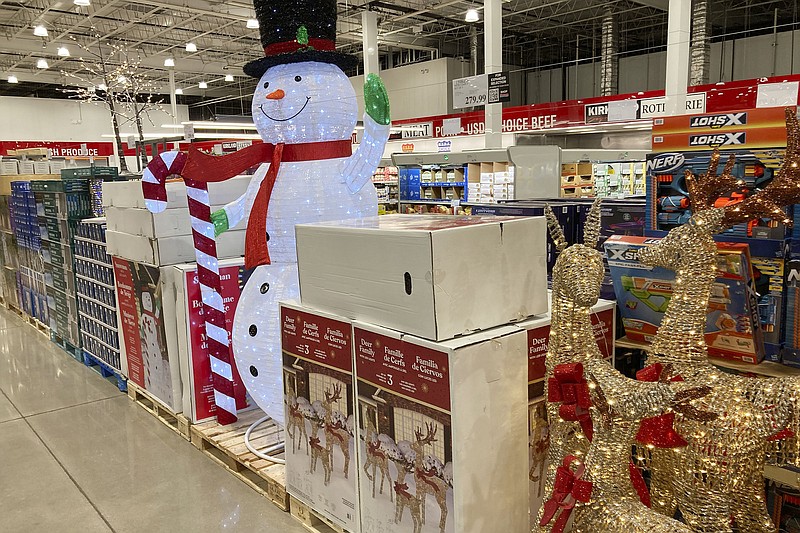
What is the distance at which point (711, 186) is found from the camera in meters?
1.81

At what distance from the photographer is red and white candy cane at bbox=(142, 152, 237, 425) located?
3697mm

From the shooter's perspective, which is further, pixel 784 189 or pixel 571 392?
pixel 571 392

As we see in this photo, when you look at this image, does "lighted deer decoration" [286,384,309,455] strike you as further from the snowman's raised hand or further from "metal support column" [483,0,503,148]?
"metal support column" [483,0,503,148]

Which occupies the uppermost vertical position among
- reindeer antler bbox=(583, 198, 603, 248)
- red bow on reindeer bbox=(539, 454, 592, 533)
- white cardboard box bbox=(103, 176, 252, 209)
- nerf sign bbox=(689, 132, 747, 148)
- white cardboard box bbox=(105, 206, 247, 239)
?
nerf sign bbox=(689, 132, 747, 148)

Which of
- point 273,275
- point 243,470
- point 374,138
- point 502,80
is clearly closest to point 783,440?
point 374,138

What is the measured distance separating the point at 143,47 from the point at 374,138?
1705 cm

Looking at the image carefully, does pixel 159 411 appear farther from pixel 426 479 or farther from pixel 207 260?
pixel 426 479

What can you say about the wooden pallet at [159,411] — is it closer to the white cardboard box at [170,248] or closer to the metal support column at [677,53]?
the white cardboard box at [170,248]

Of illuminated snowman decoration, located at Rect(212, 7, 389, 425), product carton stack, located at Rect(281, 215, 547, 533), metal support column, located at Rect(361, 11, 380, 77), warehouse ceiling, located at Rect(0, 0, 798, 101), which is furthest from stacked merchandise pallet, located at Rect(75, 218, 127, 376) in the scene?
metal support column, located at Rect(361, 11, 380, 77)

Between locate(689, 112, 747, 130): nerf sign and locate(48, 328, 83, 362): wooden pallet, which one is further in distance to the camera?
locate(48, 328, 83, 362): wooden pallet

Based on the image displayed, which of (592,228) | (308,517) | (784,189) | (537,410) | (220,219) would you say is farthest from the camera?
(220,219)

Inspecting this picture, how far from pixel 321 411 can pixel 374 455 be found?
1.28 feet

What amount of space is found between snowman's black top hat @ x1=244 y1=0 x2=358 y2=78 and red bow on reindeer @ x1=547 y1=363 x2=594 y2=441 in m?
2.15

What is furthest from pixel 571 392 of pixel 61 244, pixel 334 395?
pixel 61 244
